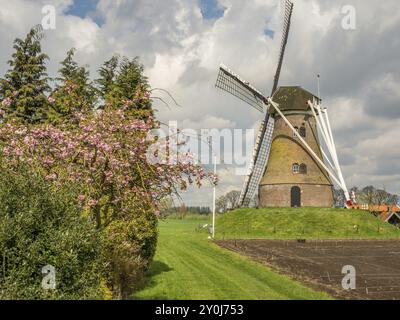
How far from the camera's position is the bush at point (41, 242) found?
27.0 ft

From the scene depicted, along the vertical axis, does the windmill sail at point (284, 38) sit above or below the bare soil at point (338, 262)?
above

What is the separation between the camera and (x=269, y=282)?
1820 centimetres

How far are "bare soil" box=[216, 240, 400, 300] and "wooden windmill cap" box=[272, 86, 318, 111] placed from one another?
20446mm

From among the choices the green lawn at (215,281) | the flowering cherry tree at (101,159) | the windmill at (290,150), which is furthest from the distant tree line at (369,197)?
the flowering cherry tree at (101,159)

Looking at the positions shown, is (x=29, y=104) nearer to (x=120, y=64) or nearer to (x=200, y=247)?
(x=120, y=64)

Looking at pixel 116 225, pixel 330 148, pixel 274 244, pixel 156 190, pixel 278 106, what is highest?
pixel 278 106

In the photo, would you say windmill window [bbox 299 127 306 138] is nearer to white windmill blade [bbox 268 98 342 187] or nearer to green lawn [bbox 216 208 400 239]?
white windmill blade [bbox 268 98 342 187]

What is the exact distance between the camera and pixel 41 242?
8.44 metres

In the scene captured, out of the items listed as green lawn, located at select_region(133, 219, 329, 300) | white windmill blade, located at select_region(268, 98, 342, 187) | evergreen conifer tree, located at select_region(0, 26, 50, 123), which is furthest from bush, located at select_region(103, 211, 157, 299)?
white windmill blade, located at select_region(268, 98, 342, 187)

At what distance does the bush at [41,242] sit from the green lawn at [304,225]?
118 ft

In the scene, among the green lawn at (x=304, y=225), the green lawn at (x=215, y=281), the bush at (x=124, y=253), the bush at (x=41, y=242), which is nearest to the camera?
the bush at (x=41, y=242)

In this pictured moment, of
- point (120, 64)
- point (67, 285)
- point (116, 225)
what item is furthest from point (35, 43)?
point (67, 285)

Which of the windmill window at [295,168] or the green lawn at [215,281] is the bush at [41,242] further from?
the windmill window at [295,168]

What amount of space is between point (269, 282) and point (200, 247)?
15.2 metres
